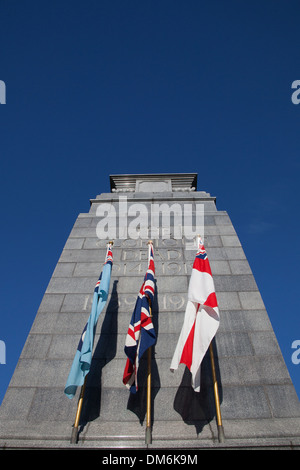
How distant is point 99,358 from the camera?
Answer: 724cm

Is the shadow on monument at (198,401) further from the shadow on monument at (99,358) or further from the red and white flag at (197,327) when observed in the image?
the shadow on monument at (99,358)

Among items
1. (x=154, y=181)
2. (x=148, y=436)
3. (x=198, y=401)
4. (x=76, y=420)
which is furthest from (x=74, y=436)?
(x=154, y=181)

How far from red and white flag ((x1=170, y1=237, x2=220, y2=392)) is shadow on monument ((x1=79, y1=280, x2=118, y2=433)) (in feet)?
5.70

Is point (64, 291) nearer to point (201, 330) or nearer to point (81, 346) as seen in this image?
point (81, 346)

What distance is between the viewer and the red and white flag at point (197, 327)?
19.8ft

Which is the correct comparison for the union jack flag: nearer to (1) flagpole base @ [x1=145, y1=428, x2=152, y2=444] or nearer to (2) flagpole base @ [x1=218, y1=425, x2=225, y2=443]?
(1) flagpole base @ [x1=145, y1=428, x2=152, y2=444]

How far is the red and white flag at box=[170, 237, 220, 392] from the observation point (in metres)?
6.05

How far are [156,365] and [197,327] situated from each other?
1434 mm

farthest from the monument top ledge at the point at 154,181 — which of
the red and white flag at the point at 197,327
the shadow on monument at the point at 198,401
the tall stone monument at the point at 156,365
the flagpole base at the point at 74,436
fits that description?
the flagpole base at the point at 74,436

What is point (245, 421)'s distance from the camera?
6.06 metres

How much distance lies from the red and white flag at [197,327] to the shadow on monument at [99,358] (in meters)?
1.74
